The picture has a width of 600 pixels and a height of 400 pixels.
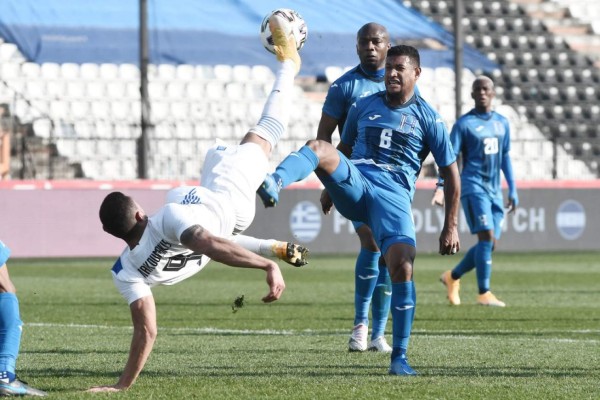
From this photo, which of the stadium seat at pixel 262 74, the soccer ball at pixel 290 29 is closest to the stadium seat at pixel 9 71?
the stadium seat at pixel 262 74

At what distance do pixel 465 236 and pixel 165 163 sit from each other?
5.65 metres

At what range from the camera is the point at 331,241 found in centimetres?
2256

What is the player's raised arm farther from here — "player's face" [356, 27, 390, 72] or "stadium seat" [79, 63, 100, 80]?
"stadium seat" [79, 63, 100, 80]

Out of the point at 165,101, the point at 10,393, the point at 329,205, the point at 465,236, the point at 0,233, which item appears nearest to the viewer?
the point at 10,393

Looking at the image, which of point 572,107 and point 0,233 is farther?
point 572,107

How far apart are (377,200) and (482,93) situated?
5.45m

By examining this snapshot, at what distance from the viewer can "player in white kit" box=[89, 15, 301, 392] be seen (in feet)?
20.3

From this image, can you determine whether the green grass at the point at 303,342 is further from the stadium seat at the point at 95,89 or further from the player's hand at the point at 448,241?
the stadium seat at the point at 95,89

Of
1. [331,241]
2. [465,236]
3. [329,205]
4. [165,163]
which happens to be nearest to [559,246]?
[465,236]

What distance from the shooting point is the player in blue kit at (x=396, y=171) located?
778 centimetres

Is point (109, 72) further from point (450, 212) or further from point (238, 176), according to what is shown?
point (238, 176)

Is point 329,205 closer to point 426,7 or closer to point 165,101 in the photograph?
point 165,101

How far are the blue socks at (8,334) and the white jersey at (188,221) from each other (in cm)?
55

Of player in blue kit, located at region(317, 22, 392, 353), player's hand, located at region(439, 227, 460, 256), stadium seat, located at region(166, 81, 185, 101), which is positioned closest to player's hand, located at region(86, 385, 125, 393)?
player's hand, located at region(439, 227, 460, 256)
